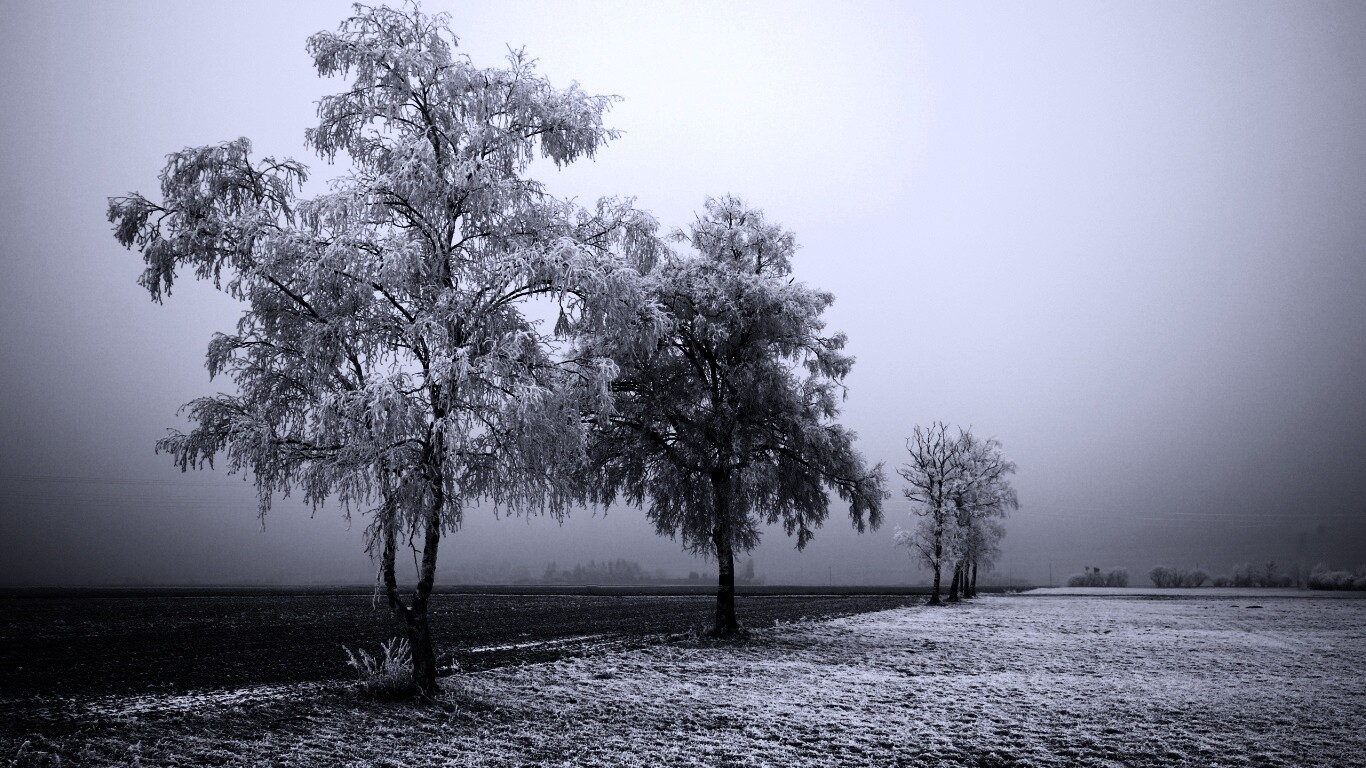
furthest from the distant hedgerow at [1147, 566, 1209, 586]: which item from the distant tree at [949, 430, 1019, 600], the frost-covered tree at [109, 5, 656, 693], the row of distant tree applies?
the frost-covered tree at [109, 5, 656, 693]

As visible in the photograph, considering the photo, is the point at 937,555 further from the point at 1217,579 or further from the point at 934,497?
the point at 1217,579

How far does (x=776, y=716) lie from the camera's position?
43.5 feet

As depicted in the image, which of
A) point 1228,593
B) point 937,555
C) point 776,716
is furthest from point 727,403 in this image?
point 1228,593

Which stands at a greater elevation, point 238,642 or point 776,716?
point 776,716

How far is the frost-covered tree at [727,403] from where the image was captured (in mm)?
23719

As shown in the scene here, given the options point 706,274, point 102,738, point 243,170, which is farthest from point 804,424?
point 102,738

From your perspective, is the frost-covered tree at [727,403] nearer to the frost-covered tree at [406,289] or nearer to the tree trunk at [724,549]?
the tree trunk at [724,549]

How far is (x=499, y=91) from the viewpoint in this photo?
14523 mm

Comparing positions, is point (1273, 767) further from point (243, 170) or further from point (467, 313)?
point (243, 170)

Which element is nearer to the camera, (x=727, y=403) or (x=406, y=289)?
(x=406, y=289)

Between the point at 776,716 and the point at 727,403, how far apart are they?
12.3 metres

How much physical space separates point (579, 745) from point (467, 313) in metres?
7.55

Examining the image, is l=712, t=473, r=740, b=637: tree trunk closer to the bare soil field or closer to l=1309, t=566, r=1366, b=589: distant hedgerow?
the bare soil field

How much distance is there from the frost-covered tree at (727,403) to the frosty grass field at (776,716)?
16.0 ft
